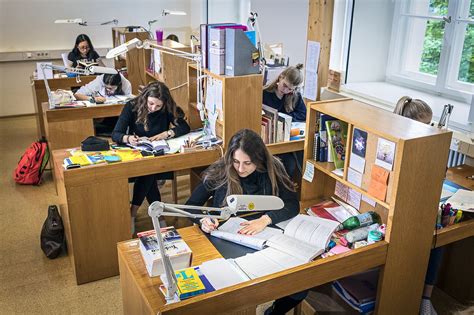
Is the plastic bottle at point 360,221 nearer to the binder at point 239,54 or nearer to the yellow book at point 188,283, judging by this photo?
the yellow book at point 188,283

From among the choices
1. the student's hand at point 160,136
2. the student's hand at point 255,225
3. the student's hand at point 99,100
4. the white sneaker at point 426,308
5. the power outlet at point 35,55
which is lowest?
the white sneaker at point 426,308

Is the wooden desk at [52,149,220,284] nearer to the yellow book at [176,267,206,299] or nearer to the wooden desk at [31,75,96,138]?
the yellow book at [176,267,206,299]

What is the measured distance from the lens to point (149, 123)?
3.72 metres

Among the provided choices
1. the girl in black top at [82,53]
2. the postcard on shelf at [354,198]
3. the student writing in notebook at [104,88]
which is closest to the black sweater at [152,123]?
the student writing in notebook at [104,88]

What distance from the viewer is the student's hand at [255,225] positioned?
7.80ft

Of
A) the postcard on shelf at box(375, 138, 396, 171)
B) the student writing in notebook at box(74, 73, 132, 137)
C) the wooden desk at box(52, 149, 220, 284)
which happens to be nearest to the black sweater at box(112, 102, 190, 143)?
the wooden desk at box(52, 149, 220, 284)

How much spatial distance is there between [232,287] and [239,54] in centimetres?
176

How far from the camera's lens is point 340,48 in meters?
4.56

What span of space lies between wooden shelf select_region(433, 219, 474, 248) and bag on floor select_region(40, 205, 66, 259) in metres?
2.52

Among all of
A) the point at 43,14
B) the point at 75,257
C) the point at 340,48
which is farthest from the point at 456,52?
the point at 43,14

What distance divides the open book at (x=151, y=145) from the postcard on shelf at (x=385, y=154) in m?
1.66

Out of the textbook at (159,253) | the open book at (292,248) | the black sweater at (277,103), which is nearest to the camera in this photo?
the textbook at (159,253)

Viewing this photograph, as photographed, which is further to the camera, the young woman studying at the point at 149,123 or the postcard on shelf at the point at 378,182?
the young woman studying at the point at 149,123

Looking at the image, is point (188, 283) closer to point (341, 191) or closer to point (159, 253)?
point (159, 253)
